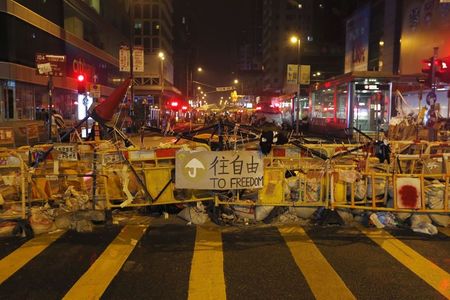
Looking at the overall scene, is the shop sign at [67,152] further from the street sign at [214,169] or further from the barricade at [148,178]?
the street sign at [214,169]

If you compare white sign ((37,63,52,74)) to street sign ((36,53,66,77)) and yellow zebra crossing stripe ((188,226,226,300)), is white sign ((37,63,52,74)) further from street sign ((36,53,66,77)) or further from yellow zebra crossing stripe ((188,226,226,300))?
yellow zebra crossing stripe ((188,226,226,300))

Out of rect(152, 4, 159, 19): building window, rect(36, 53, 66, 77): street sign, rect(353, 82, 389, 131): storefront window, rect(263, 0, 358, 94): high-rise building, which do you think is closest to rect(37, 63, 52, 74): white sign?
rect(36, 53, 66, 77): street sign

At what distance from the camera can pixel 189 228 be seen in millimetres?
7840

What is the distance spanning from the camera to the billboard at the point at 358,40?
53469mm

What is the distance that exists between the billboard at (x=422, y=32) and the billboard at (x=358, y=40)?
14.5m

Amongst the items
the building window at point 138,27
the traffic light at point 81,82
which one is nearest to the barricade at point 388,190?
the traffic light at point 81,82

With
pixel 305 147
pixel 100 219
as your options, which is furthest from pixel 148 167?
pixel 305 147

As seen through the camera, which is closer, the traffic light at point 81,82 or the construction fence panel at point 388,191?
the construction fence panel at point 388,191

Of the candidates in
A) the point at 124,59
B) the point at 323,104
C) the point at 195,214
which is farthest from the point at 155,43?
the point at 195,214

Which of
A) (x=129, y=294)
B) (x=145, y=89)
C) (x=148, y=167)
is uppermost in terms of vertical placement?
(x=145, y=89)

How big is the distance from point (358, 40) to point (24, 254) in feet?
182

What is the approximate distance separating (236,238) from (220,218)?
3.02ft

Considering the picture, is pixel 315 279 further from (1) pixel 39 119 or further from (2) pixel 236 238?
(1) pixel 39 119

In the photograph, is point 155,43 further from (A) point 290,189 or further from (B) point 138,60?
(A) point 290,189
